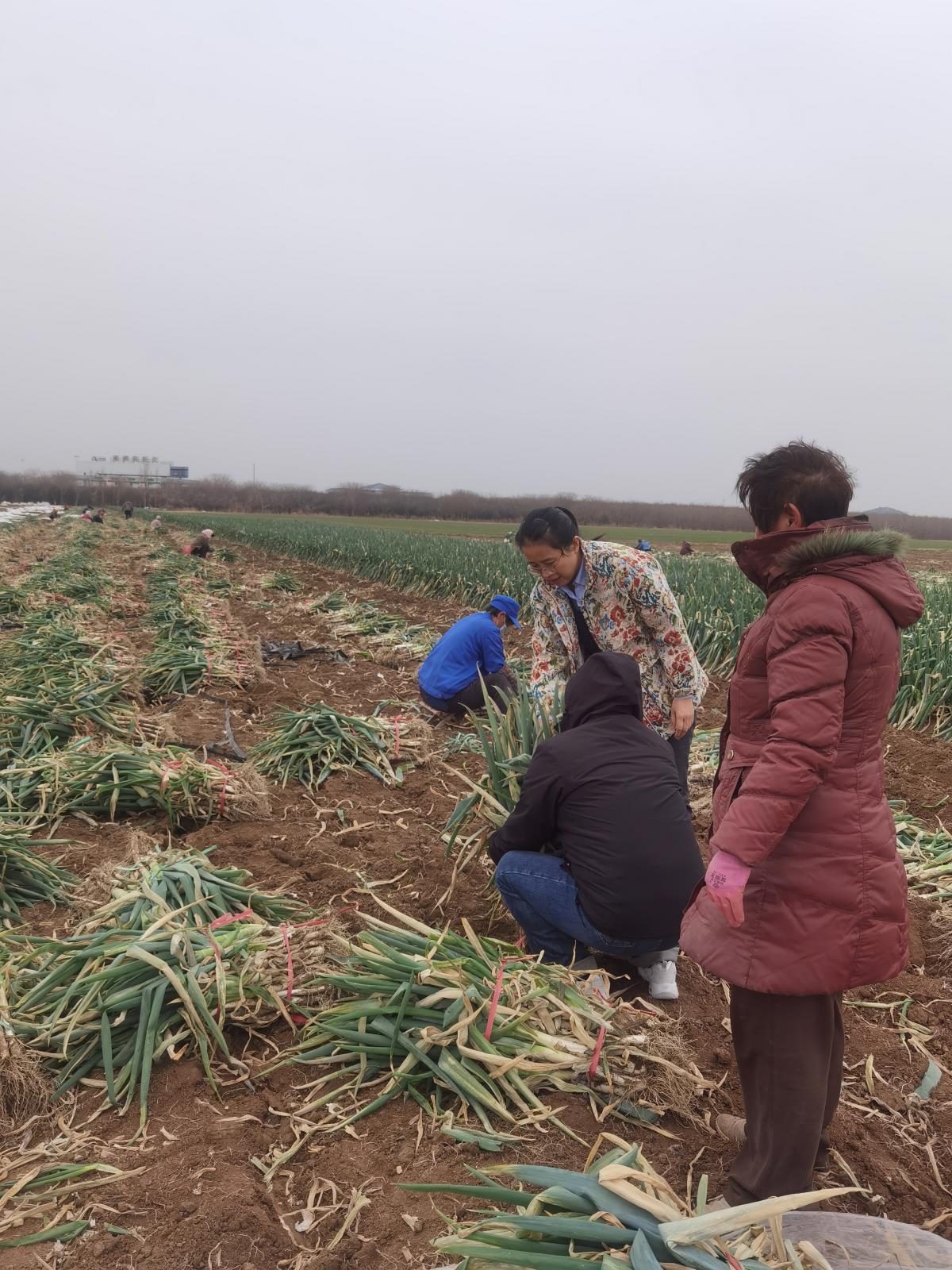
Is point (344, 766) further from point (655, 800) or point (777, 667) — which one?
point (777, 667)

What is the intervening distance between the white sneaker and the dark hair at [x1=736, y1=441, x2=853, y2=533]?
167 centimetres

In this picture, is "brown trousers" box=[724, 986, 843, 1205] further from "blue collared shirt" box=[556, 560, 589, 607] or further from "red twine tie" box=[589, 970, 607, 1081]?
"blue collared shirt" box=[556, 560, 589, 607]

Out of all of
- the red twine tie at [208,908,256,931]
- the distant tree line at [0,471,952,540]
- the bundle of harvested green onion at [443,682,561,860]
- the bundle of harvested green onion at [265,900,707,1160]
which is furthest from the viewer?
the distant tree line at [0,471,952,540]

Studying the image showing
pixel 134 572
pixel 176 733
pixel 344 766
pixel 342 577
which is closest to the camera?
pixel 344 766

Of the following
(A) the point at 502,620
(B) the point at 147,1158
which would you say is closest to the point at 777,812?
(B) the point at 147,1158

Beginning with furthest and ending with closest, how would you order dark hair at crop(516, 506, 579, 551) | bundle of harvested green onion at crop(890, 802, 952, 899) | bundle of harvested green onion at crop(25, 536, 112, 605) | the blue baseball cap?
bundle of harvested green onion at crop(25, 536, 112, 605) < the blue baseball cap < bundle of harvested green onion at crop(890, 802, 952, 899) < dark hair at crop(516, 506, 579, 551)

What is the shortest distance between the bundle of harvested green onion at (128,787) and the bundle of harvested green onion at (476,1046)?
6.56 feet

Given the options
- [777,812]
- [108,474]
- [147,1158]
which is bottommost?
[147,1158]

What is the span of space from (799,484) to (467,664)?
4.29 metres

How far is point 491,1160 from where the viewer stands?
194 centimetres

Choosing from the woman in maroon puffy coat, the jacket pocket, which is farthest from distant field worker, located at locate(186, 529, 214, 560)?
the woman in maroon puffy coat

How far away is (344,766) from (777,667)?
3.51m

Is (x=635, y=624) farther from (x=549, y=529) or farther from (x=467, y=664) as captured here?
(x=467, y=664)

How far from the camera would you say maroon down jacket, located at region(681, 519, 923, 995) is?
1.62 meters
